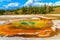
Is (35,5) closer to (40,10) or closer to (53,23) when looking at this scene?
(40,10)

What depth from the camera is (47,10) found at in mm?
1067

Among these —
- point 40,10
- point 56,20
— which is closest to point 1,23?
point 40,10

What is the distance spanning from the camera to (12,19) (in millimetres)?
1075

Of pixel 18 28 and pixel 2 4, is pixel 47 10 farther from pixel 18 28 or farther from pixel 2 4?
pixel 2 4

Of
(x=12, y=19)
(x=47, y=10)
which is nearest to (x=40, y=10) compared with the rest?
(x=47, y=10)

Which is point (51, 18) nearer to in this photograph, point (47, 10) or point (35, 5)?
point (47, 10)

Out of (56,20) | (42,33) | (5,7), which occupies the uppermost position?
(5,7)

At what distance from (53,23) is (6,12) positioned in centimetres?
43

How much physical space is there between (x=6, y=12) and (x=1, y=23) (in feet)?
0.36

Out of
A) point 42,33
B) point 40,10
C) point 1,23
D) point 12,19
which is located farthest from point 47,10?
point 1,23

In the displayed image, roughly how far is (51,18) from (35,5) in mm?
185

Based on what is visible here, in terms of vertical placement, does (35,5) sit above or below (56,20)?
above

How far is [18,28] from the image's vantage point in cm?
104

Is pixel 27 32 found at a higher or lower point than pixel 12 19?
lower
